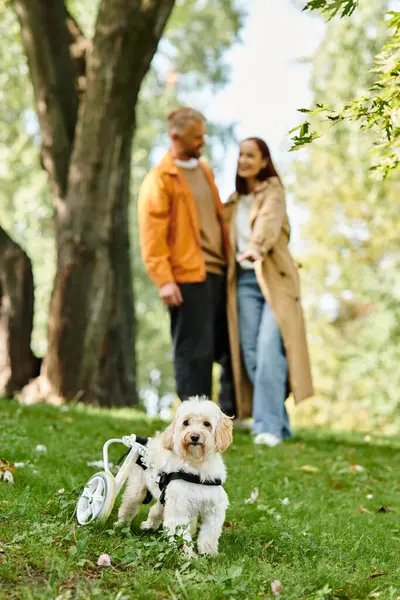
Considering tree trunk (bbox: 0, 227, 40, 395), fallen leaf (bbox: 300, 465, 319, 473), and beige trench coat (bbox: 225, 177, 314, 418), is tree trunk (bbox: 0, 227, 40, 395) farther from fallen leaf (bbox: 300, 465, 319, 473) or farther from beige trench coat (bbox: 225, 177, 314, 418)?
fallen leaf (bbox: 300, 465, 319, 473)

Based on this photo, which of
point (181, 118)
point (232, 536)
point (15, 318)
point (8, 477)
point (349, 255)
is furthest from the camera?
point (349, 255)

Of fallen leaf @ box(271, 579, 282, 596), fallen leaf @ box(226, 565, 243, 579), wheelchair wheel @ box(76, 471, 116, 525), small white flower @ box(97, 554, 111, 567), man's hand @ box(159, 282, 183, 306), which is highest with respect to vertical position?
man's hand @ box(159, 282, 183, 306)

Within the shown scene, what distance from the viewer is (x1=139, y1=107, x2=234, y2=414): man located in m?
6.52

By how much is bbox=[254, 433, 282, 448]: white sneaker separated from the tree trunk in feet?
12.6

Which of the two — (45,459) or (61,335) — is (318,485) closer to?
(45,459)

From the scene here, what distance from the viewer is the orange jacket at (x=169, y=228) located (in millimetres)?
6500

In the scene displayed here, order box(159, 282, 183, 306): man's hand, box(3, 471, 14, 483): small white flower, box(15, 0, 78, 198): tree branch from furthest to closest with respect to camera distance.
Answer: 1. box(15, 0, 78, 198): tree branch
2. box(159, 282, 183, 306): man's hand
3. box(3, 471, 14, 483): small white flower

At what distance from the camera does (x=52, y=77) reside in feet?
32.4

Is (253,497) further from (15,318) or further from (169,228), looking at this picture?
(15,318)

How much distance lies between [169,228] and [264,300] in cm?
119

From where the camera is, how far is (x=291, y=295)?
23.4 ft

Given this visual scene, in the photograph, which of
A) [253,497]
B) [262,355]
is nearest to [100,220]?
[262,355]

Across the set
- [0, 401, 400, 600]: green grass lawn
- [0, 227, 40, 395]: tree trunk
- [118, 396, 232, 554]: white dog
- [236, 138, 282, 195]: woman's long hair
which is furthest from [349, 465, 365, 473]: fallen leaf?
[0, 227, 40, 395]: tree trunk

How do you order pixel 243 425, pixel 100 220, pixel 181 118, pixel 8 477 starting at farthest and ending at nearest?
pixel 100 220, pixel 243 425, pixel 181 118, pixel 8 477
